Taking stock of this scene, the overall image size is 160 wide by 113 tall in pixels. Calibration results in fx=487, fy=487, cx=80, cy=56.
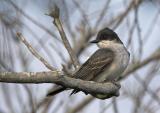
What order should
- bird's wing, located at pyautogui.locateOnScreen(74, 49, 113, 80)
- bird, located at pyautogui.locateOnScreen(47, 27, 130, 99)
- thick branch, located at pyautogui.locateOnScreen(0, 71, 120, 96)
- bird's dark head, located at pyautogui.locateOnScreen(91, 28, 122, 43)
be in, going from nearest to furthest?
1. thick branch, located at pyautogui.locateOnScreen(0, 71, 120, 96)
2. bird's wing, located at pyautogui.locateOnScreen(74, 49, 113, 80)
3. bird, located at pyautogui.locateOnScreen(47, 27, 130, 99)
4. bird's dark head, located at pyautogui.locateOnScreen(91, 28, 122, 43)

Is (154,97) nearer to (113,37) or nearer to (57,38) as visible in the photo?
(113,37)

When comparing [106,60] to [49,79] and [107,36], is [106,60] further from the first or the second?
[49,79]

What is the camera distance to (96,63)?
5848 mm

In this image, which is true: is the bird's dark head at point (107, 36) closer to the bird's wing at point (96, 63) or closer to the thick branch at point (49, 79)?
the bird's wing at point (96, 63)

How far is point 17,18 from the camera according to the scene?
6371 millimetres

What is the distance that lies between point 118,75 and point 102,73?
0.20 metres

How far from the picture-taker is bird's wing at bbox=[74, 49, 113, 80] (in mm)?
5445

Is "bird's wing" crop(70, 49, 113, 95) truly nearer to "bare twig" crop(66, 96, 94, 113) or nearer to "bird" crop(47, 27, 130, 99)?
"bird" crop(47, 27, 130, 99)

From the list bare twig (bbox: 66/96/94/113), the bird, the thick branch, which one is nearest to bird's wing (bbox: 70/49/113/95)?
the bird

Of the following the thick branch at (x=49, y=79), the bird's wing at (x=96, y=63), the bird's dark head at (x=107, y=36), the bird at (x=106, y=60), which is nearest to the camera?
the thick branch at (x=49, y=79)

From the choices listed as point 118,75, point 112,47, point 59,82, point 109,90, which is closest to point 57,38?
point 112,47

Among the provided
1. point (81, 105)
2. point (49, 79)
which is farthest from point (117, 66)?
point (49, 79)

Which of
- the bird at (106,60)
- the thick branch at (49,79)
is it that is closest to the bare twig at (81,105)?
the bird at (106,60)

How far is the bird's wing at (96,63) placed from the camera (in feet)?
17.9
